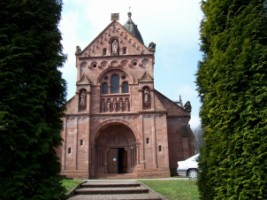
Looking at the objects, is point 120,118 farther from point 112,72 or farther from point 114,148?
point 112,72

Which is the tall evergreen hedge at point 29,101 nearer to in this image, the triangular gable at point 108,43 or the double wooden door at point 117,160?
the double wooden door at point 117,160

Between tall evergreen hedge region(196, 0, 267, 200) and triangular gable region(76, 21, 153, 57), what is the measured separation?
→ 928 inches

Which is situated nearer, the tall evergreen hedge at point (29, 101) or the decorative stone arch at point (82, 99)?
the tall evergreen hedge at point (29, 101)

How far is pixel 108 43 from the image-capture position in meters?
30.9

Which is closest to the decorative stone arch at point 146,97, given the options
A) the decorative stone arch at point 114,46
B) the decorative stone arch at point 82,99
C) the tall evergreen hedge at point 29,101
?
the decorative stone arch at point 114,46

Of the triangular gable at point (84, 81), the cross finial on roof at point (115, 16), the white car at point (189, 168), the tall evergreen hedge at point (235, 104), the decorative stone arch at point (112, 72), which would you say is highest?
the cross finial on roof at point (115, 16)

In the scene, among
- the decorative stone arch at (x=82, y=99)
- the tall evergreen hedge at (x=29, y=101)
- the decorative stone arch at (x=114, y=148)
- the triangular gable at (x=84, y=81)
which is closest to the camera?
the tall evergreen hedge at (x=29, y=101)

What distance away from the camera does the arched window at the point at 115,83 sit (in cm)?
3005

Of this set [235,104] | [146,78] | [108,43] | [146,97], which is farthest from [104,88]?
[235,104]

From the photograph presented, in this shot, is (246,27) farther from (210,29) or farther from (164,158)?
(164,158)

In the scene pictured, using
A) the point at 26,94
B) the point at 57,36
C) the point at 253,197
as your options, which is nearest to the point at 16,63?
the point at 26,94

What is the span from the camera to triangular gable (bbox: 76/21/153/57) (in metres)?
30.6

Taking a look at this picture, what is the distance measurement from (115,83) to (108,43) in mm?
4116

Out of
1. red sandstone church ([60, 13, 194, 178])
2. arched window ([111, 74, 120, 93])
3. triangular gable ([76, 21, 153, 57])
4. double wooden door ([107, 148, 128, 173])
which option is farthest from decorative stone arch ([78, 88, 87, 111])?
double wooden door ([107, 148, 128, 173])
